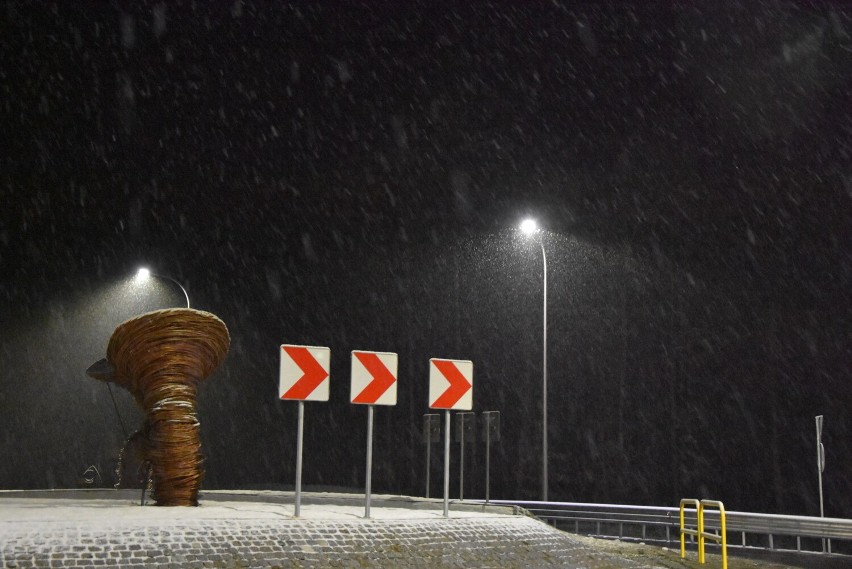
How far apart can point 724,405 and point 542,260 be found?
3056 cm

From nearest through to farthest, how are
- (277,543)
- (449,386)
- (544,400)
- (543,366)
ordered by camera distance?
(277,543) → (449,386) → (544,400) → (543,366)

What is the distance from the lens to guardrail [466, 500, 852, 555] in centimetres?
1551

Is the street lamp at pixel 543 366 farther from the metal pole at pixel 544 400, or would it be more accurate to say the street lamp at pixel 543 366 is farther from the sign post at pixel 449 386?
the sign post at pixel 449 386

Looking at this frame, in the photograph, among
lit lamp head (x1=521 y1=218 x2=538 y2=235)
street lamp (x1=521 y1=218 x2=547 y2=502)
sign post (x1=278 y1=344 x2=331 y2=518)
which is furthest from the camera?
lit lamp head (x1=521 y1=218 x2=538 y2=235)

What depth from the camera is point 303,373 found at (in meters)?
13.2

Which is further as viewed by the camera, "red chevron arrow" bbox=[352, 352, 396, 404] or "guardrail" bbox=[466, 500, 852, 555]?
"guardrail" bbox=[466, 500, 852, 555]

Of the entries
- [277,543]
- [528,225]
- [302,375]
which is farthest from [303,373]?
[528,225]

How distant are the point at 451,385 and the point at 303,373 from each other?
2108mm

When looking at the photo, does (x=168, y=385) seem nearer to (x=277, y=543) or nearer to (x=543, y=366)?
(x=277, y=543)

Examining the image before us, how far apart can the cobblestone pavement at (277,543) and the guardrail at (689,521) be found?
3.33 meters

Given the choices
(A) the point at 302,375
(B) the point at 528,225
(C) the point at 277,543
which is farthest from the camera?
(B) the point at 528,225

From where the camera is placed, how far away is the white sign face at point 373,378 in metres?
13.5

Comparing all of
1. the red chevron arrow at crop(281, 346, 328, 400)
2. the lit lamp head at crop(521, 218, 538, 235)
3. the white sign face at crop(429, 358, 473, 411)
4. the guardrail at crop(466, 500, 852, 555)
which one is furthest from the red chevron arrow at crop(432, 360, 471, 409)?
the lit lamp head at crop(521, 218, 538, 235)

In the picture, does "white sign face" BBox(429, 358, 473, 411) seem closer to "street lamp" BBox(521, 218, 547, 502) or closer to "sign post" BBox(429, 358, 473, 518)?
"sign post" BBox(429, 358, 473, 518)
